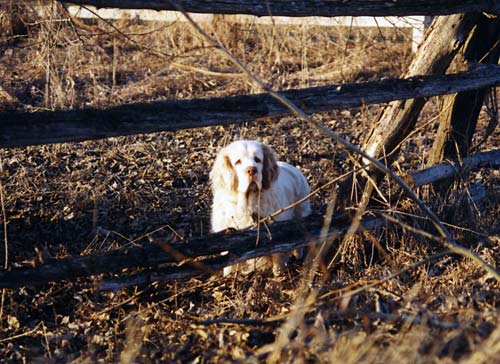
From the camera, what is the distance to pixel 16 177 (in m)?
5.98

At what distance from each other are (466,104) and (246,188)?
166cm

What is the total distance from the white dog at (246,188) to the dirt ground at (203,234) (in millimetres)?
361

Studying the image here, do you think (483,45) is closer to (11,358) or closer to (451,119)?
(451,119)

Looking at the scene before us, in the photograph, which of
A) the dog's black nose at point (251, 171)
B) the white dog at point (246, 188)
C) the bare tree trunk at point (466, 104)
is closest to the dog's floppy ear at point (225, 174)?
the white dog at point (246, 188)

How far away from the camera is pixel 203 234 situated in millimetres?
5328

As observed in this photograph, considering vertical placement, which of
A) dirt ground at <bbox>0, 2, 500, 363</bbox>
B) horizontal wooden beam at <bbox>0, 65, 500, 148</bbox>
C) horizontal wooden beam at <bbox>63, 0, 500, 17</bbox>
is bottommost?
dirt ground at <bbox>0, 2, 500, 363</bbox>

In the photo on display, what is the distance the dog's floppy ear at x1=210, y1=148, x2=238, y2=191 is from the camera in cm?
493

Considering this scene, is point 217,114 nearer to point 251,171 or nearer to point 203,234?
point 251,171

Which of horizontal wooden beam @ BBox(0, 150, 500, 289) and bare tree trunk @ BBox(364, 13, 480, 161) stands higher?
bare tree trunk @ BBox(364, 13, 480, 161)

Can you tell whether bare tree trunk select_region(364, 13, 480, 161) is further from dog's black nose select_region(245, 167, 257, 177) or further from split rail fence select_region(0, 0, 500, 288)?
dog's black nose select_region(245, 167, 257, 177)

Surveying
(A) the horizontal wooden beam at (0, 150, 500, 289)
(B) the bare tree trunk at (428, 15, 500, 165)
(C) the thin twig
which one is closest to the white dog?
(A) the horizontal wooden beam at (0, 150, 500, 289)

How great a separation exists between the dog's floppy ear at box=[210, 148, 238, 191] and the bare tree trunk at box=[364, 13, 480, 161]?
93cm

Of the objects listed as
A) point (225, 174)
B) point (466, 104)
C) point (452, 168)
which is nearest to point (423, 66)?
point (466, 104)

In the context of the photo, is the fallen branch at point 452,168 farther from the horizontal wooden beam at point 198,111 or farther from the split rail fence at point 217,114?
the horizontal wooden beam at point 198,111
